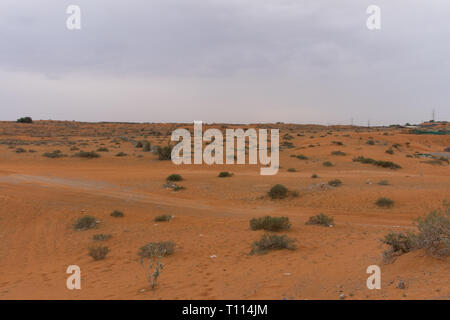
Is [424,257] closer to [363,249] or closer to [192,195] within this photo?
[363,249]

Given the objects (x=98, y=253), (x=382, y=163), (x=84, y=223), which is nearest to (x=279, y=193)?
(x=84, y=223)

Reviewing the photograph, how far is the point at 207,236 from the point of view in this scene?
9047mm

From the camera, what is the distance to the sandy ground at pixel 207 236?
17.3 ft

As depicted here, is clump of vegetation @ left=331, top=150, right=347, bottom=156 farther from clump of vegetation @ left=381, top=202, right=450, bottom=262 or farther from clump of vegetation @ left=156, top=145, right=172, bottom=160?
clump of vegetation @ left=381, top=202, right=450, bottom=262

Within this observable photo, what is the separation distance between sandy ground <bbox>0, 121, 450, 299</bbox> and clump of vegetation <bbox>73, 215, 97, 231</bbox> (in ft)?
0.78

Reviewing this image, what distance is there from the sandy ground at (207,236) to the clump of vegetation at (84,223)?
0.24m

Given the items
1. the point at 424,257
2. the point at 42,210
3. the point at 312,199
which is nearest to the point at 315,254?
the point at 424,257

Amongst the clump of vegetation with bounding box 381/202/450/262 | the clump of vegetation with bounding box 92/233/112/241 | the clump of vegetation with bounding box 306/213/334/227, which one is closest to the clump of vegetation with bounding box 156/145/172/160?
the clump of vegetation with bounding box 92/233/112/241

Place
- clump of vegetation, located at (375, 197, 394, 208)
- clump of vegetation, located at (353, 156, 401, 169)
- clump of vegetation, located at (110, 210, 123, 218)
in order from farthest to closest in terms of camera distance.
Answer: clump of vegetation, located at (353, 156, 401, 169) → clump of vegetation, located at (375, 197, 394, 208) → clump of vegetation, located at (110, 210, 123, 218)

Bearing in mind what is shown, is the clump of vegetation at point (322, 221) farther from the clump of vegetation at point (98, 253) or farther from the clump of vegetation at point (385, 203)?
the clump of vegetation at point (98, 253)

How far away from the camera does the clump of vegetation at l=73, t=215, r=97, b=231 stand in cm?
1007

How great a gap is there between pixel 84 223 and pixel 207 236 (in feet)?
13.7

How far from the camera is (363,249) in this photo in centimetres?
717
